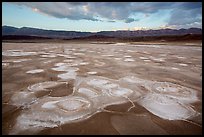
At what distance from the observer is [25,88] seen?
4844 mm

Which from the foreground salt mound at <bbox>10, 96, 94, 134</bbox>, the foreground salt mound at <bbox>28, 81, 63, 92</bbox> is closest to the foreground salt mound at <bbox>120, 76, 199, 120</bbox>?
the foreground salt mound at <bbox>10, 96, 94, 134</bbox>

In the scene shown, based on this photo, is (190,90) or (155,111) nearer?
(155,111)

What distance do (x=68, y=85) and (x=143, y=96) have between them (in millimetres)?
2065

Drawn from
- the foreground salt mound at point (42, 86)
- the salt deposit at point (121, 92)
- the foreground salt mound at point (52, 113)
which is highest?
the salt deposit at point (121, 92)

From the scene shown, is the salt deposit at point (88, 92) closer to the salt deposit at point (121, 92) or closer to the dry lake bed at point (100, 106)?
the dry lake bed at point (100, 106)

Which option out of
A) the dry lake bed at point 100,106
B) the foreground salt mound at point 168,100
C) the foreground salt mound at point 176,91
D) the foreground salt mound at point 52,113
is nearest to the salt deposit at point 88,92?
the dry lake bed at point 100,106

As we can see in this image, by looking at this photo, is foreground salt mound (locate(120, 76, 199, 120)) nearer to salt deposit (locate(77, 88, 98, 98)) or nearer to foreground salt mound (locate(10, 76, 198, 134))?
foreground salt mound (locate(10, 76, 198, 134))

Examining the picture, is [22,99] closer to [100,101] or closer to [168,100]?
[100,101]

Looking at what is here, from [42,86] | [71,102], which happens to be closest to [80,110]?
[71,102]

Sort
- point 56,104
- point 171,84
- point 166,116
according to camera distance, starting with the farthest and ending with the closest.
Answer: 1. point 171,84
2. point 56,104
3. point 166,116

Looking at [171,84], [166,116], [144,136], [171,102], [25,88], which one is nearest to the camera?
[144,136]

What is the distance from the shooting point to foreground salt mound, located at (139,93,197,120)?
3.44 m

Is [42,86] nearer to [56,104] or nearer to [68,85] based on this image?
[68,85]

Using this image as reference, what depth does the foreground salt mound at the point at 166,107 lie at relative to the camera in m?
3.44
